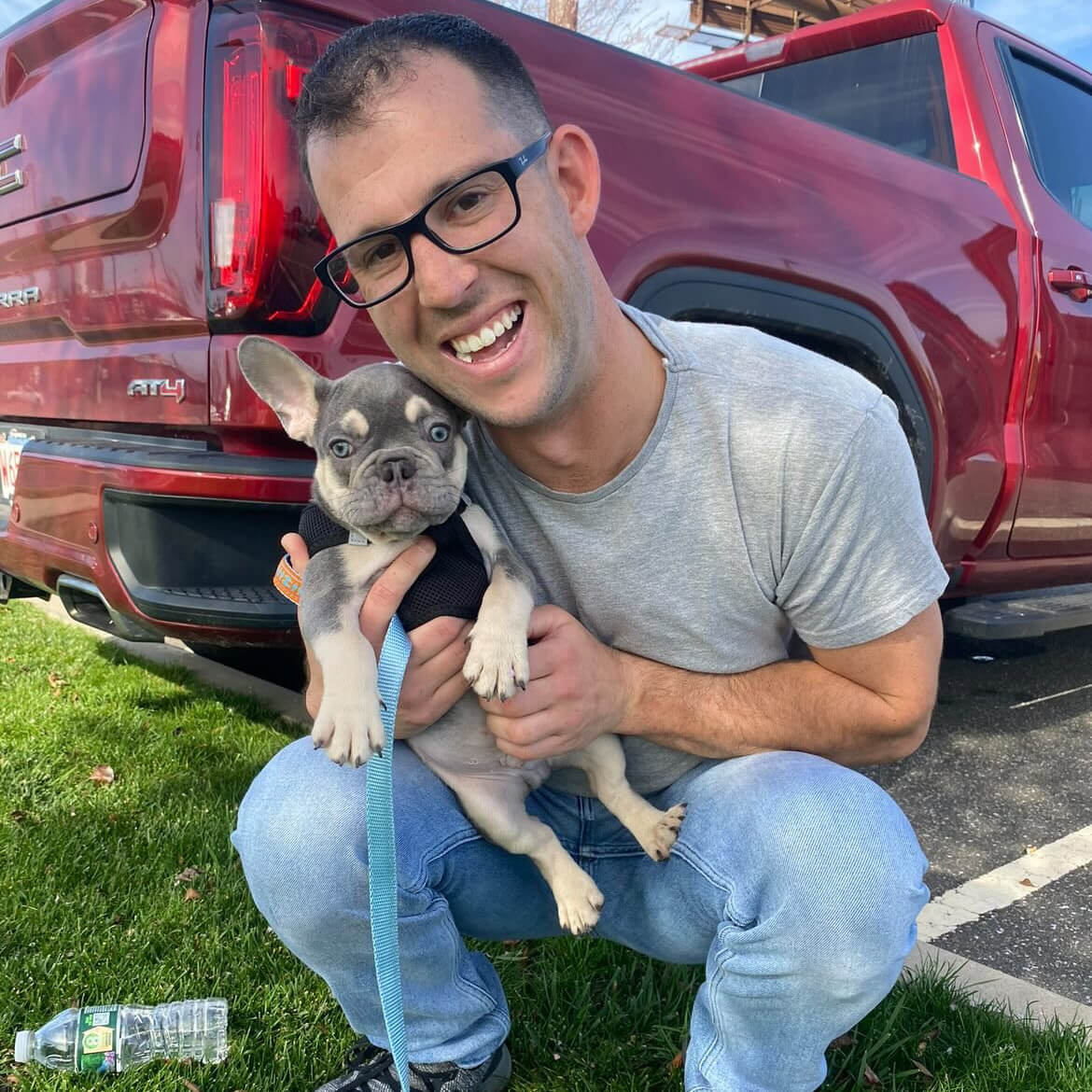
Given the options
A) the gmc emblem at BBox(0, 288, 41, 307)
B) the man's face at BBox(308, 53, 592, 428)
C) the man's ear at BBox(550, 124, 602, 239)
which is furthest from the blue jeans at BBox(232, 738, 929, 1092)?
the gmc emblem at BBox(0, 288, 41, 307)

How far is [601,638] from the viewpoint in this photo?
2410mm

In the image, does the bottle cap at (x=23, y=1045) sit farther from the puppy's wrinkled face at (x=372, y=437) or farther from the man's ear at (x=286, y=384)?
the man's ear at (x=286, y=384)

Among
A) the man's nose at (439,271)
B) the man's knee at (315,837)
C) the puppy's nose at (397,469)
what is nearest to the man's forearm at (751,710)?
the man's knee at (315,837)

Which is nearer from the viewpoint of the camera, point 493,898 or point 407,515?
point 407,515

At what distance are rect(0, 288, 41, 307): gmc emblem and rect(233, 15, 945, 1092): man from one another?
65.6 inches

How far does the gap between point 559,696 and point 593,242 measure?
140 centimetres

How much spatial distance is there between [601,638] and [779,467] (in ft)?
1.94

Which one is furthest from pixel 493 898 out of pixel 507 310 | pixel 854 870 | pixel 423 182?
pixel 423 182

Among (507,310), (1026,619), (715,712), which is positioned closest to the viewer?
(507,310)

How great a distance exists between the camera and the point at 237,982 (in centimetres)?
262

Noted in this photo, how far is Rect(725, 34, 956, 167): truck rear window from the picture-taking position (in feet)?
14.4

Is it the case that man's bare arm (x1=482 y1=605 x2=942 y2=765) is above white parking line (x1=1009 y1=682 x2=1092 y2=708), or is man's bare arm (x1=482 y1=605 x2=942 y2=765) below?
above

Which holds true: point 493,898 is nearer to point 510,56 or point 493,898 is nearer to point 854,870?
point 854,870

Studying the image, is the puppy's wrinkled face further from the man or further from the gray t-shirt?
the gray t-shirt
